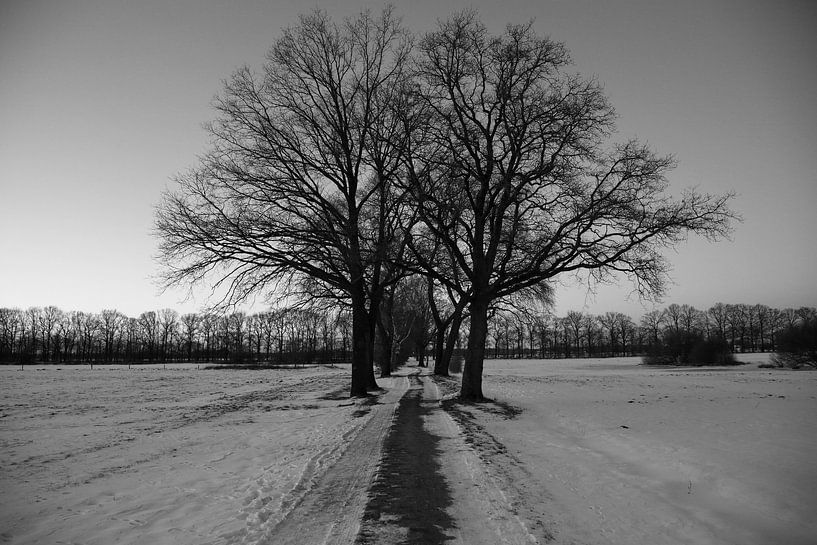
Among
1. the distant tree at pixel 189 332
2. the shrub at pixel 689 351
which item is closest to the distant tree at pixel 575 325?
the shrub at pixel 689 351

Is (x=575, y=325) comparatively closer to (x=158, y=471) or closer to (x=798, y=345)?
(x=798, y=345)

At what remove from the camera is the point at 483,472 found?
672 centimetres

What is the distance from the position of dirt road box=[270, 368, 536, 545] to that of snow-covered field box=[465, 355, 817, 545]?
49 centimetres

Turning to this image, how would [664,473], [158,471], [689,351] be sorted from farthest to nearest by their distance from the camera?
[689,351], [158,471], [664,473]

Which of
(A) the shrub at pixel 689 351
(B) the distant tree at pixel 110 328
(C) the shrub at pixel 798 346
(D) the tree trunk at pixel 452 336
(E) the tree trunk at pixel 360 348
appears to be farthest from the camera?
(B) the distant tree at pixel 110 328

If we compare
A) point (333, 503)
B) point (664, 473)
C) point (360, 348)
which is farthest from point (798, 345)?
point (333, 503)

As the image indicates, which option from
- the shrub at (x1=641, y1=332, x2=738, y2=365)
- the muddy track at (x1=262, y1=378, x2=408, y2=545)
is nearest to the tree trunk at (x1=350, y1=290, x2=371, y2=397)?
the muddy track at (x1=262, y1=378, x2=408, y2=545)

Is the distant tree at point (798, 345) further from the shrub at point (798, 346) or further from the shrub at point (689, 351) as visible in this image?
the shrub at point (689, 351)

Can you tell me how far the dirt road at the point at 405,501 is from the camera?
445 cm

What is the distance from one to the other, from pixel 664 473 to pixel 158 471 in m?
8.16

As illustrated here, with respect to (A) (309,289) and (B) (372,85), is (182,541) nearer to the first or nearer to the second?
(A) (309,289)

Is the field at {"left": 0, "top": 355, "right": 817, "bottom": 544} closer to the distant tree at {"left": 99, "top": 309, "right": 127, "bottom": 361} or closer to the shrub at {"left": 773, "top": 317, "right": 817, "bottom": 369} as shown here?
the shrub at {"left": 773, "top": 317, "right": 817, "bottom": 369}

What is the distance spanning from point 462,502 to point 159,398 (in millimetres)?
19240

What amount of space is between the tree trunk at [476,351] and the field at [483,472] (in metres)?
2.56
